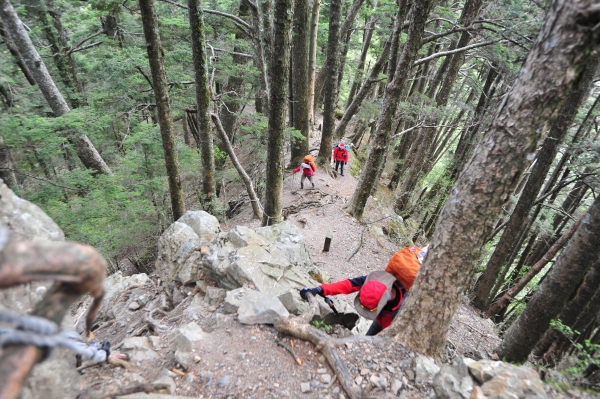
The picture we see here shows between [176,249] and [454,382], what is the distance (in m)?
6.29

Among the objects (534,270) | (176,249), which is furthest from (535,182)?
(176,249)

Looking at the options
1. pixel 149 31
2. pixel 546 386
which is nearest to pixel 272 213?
pixel 149 31

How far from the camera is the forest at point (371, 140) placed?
293 cm

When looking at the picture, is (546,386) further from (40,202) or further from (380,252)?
(40,202)

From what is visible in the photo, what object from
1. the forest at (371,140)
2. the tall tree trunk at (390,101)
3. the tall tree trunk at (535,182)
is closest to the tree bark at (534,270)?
the forest at (371,140)

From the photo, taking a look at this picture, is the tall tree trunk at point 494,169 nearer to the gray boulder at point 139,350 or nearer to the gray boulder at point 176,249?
the gray boulder at point 139,350

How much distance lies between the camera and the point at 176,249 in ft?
23.3

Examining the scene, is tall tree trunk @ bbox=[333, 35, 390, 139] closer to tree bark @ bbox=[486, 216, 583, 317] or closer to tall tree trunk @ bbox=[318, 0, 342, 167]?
tall tree trunk @ bbox=[318, 0, 342, 167]

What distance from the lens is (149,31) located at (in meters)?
6.38

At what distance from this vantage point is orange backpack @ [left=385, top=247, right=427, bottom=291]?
3908 mm

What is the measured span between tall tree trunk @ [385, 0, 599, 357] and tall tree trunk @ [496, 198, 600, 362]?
2992 millimetres

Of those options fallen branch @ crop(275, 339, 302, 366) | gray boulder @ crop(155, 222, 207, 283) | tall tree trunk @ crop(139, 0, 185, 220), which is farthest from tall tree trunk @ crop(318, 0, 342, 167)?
fallen branch @ crop(275, 339, 302, 366)

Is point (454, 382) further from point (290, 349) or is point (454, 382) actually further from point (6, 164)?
point (6, 164)

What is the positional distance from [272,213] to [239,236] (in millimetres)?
1640
